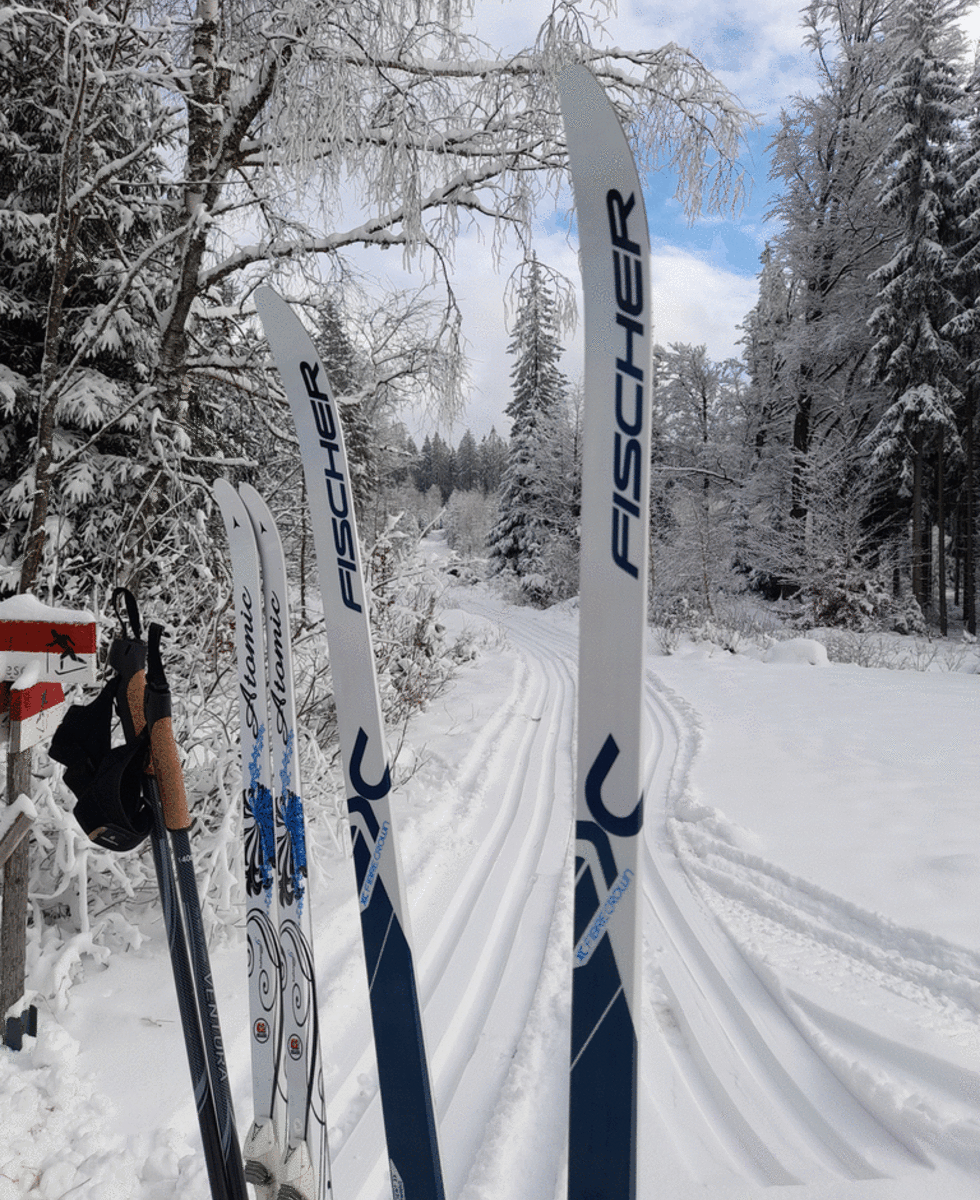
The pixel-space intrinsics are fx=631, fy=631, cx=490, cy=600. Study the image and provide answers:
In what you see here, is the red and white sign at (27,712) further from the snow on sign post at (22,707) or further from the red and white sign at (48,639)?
the red and white sign at (48,639)

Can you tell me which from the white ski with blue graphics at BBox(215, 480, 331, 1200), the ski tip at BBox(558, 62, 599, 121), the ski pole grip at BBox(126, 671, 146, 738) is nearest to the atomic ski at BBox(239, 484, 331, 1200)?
the white ski with blue graphics at BBox(215, 480, 331, 1200)

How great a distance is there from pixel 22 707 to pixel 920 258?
64.3ft

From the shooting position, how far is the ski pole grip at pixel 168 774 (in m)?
1.53

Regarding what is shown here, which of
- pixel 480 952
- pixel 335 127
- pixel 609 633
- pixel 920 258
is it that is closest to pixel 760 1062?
pixel 480 952

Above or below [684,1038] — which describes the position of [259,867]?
above

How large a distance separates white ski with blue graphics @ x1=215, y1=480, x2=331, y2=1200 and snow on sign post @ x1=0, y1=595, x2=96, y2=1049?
1.94 feet

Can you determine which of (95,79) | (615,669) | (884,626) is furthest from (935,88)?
(615,669)

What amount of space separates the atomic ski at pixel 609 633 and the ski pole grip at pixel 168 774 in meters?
1.01

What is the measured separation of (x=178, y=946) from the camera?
160cm

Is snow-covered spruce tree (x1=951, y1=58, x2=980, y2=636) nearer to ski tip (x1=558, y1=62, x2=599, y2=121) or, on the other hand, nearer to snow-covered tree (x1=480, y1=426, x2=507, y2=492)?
ski tip (x1=558, y1=62, x2=599, y2=121)

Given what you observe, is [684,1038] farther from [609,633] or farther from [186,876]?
[609,633]

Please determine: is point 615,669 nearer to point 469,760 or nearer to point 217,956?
point 217,956

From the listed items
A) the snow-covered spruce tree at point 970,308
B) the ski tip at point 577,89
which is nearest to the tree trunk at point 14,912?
the ski tip at point 577,89

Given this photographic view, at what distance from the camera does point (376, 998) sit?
154 cm
